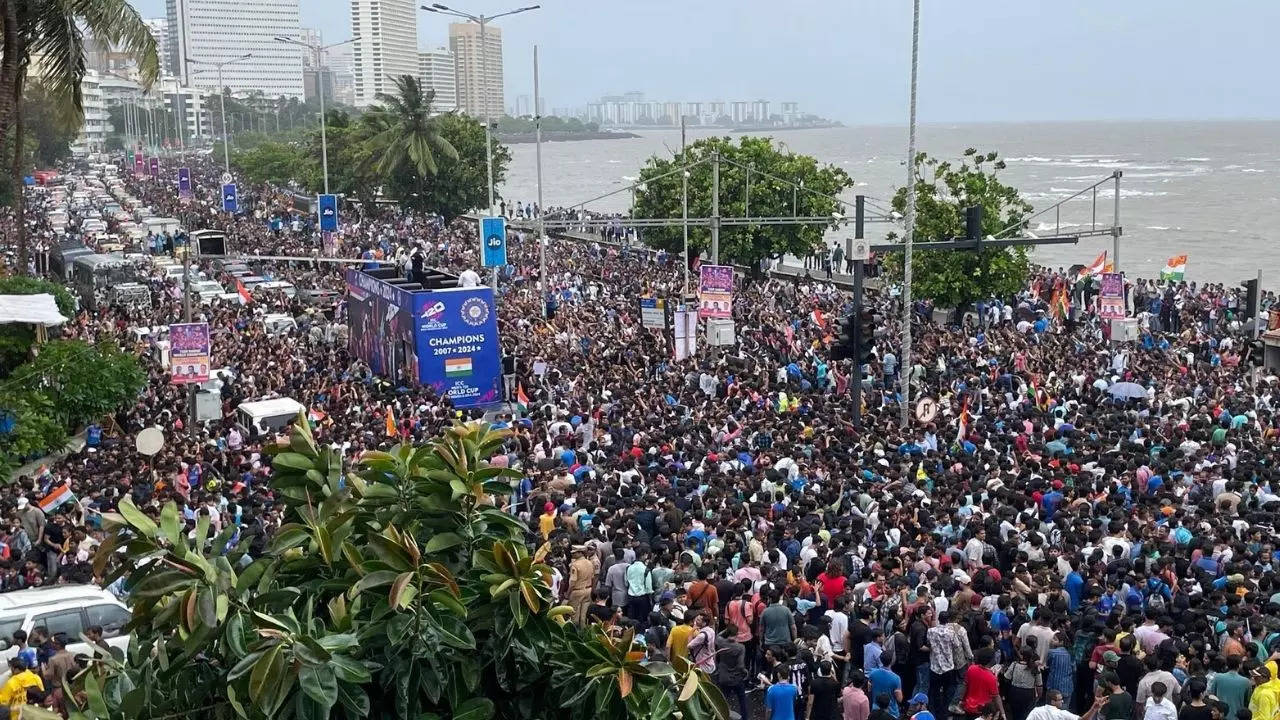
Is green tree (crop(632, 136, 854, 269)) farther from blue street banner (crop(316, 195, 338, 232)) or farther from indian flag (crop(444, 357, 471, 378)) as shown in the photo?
indian flag (crop(444, 357, 471, 378))

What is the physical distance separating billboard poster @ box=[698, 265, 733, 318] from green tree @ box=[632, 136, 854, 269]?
18900 millimetres

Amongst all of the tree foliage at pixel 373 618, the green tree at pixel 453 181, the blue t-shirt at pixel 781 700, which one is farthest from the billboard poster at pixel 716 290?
the green tree at pixel 453 181

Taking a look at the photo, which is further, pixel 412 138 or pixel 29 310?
pixel 412 138

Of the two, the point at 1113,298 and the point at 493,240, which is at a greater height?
the point at 493,240

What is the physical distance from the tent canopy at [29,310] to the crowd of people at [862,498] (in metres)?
2.18

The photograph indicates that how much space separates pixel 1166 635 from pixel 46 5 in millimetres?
22399

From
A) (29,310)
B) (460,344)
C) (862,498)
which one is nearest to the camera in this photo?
(862,498)

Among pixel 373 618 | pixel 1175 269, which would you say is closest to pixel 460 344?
pixel 373 618

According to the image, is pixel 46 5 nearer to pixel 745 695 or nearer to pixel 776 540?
pixel 776 540

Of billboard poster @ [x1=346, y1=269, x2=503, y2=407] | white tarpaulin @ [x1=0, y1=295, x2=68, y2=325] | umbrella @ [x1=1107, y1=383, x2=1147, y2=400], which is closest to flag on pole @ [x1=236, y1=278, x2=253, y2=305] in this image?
billboard poster @ [x1=346, y1=269, x2=503, y2=407]

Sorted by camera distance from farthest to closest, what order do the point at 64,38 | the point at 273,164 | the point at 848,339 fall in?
the point at 273,164 → the point at 64,38 → the point at 848,339

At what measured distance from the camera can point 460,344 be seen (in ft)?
87.7

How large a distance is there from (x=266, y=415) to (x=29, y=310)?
5241 mm

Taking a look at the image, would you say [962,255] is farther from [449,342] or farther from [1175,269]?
[449,342]
